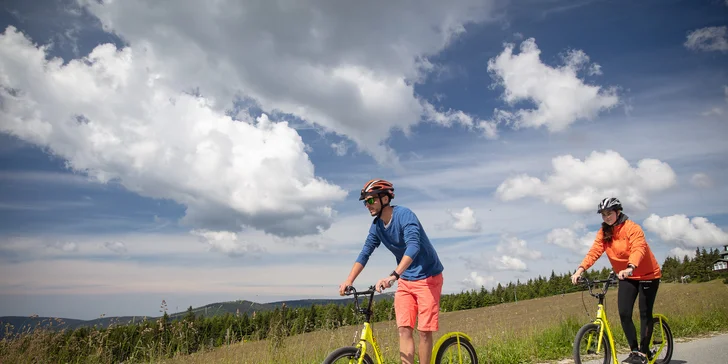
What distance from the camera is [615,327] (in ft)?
29.7

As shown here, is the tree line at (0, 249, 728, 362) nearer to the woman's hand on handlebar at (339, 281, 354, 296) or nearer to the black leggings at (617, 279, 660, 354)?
the black leggings at (617, 279, 660, 354)

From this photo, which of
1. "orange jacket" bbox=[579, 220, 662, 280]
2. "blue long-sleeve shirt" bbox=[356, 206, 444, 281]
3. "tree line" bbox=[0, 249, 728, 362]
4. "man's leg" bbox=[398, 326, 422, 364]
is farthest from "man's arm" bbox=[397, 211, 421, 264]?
"orange jacket" bbox=[579, 220, 662, 280]

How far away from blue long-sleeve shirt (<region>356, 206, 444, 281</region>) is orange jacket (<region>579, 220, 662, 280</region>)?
2.58 m

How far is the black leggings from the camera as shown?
5.54m

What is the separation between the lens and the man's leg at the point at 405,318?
392 cm

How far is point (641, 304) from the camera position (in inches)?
225

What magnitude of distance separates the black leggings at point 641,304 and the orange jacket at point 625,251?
109mm

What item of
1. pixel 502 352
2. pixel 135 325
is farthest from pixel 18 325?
pixel 502 352

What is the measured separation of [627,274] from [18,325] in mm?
9135

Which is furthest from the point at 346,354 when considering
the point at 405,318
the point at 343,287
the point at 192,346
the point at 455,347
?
the point at 192,346

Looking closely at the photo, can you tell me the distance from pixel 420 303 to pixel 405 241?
0.62 meters

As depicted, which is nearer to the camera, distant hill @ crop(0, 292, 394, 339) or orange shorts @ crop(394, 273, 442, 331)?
orange shorts @ crop(394, 273, 442, 331)

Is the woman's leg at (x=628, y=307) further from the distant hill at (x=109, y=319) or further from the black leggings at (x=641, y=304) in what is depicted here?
the distant hill at (x=109, y=319)

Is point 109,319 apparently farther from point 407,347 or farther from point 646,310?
point 646,310
